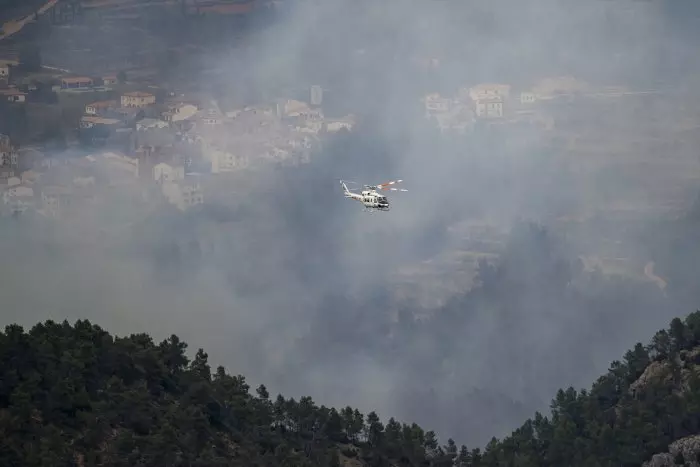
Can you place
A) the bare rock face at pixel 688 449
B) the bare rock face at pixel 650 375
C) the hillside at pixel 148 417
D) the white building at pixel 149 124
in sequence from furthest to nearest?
the white building at pixel 149 124 → the bare rock face at pixel 650 375 → the bare rock face at pixel 688 449 → the hillside at pixel 148 417

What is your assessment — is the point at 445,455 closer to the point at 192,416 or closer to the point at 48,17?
the point at 192,416

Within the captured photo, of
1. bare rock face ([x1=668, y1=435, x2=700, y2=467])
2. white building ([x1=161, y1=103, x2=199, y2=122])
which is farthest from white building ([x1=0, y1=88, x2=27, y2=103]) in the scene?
bare rock face ([x1=668, y1=435, x2=700, y2=467])

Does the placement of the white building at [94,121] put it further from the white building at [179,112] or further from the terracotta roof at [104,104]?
the white building at [179,112]

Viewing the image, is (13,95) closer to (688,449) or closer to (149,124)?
(149,124)

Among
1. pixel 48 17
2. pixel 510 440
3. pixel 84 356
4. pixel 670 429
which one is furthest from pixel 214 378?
pixel 48 17

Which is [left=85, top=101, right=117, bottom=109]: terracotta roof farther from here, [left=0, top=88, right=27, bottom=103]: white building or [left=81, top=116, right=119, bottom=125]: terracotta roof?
[left=0, top=88, right=27, bottom=103]: white building

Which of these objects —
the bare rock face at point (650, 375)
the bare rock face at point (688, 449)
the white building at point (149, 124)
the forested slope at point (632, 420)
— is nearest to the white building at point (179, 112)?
the white building at point (149, 124)
